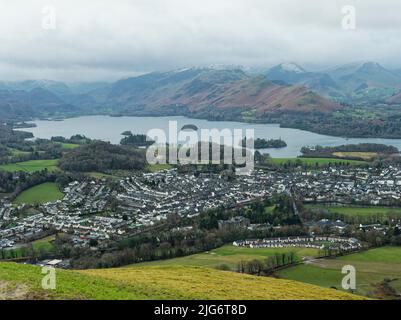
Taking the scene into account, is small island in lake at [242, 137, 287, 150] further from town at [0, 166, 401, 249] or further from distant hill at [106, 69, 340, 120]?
distant hill at [106, 69, 340, 120]

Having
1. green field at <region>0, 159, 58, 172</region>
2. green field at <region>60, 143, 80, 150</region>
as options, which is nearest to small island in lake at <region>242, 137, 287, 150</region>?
green field at <region>60, 143, 80, 150</region>

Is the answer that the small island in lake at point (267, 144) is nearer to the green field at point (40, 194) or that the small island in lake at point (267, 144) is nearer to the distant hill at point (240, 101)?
the green field at point (40, 194)

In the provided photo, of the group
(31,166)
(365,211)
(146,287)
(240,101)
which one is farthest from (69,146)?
(240,101)

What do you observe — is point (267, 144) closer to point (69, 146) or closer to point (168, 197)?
point (69, 146)

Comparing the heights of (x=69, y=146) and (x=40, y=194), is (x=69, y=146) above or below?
above

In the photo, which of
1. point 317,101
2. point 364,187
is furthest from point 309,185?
point 317,101

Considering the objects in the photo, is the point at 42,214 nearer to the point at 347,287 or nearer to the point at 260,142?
the point at 347,287
